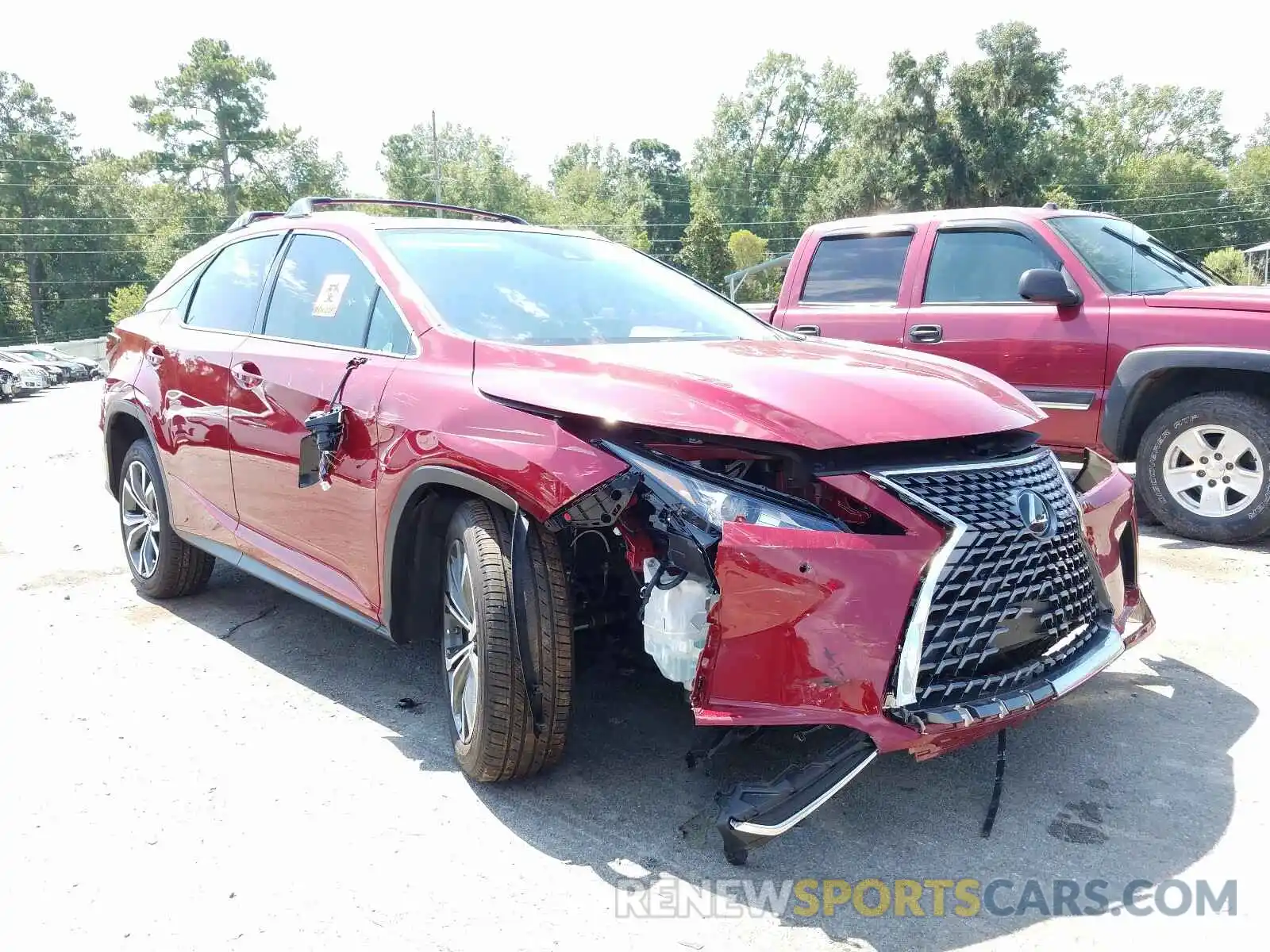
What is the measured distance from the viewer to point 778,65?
70375 mm

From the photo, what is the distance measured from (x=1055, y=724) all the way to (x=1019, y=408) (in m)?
1.15

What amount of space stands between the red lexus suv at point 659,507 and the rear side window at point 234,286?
1.05 feet

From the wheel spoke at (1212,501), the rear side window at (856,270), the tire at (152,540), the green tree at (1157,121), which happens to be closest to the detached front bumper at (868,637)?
the tire at (152,540)

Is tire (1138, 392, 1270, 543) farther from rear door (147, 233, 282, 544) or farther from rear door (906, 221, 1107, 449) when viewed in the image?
rear door (147, 233, 282, 544)

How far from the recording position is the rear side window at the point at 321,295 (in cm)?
350

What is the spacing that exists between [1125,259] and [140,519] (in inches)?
237

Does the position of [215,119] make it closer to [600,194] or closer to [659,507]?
[600,194]

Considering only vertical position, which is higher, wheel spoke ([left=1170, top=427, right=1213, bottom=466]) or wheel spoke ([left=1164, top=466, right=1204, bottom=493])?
wheel spoke ([left=1170, top=427, right=1213, bottom=466])

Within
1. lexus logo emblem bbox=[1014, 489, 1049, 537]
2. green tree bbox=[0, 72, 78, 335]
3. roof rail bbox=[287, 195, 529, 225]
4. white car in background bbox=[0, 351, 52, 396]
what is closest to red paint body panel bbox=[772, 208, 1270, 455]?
roof rail bbox=[287, 195, 529, 225]

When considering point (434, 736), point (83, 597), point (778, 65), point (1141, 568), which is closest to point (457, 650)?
point (434, 736)

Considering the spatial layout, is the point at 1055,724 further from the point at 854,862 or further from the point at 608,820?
the point at 608,820

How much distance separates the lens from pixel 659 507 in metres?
2.46

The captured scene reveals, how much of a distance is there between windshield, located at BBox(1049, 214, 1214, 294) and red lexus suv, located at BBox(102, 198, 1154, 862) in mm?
2727

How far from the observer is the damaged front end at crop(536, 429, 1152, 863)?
2289 millimetres
